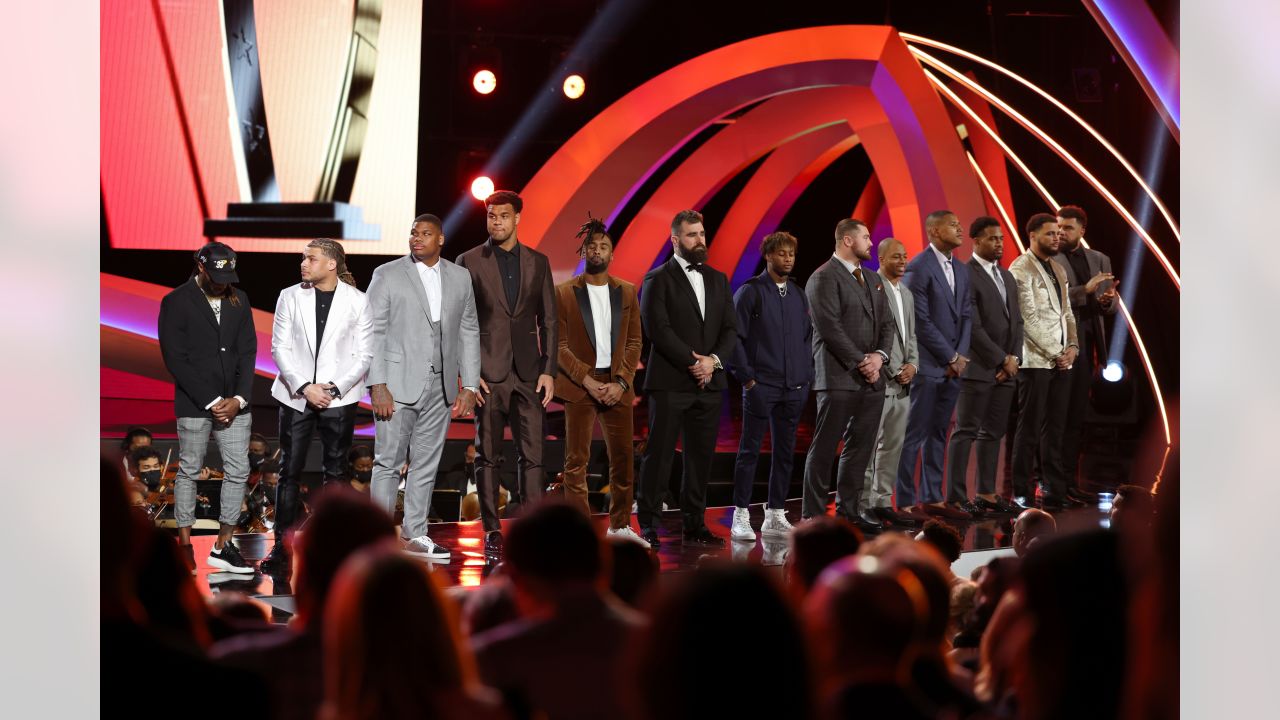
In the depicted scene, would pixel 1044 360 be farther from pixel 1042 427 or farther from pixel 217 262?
pixel 217 262

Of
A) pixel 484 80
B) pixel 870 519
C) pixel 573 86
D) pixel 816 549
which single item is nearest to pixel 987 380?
pixel 870 519

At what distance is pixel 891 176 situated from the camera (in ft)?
31.5

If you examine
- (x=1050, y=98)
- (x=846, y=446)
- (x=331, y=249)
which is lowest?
(x=846, y=446)

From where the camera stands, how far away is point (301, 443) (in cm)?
532

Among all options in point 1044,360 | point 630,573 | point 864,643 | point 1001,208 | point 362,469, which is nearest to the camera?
point 864,643

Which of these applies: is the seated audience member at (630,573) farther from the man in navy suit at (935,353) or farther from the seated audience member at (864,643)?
the man in navy suit at (935,353)

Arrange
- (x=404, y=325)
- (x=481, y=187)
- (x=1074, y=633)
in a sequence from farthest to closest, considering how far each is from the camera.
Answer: (x=481, y=187) → (x=404, y=325) → (x=1074, y=633)

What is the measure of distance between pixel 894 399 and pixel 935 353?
352 mm

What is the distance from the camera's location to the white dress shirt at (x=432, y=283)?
5.43 metres

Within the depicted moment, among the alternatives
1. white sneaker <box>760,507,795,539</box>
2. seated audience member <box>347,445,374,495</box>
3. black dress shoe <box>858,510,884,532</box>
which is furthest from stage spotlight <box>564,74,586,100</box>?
black dress shoe <box>858,510,884,532</box>

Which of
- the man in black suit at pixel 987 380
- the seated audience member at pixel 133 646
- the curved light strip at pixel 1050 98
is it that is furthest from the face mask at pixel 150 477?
the curved light strip at pixel 1050 98
